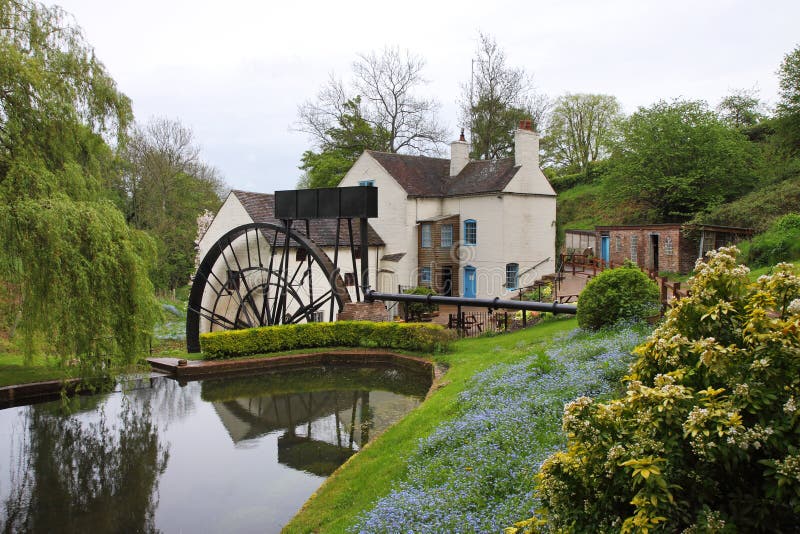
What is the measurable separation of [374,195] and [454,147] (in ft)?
39.2

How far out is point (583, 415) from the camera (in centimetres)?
402

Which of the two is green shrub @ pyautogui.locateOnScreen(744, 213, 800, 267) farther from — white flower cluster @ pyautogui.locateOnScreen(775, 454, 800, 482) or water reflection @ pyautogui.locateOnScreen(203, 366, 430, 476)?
white flower cluster @ pyautogui.locateOnScreen(775, 454, 800, 482)

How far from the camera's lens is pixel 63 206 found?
1062 cm

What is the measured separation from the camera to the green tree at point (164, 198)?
3625cm

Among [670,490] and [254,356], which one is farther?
[254,356]

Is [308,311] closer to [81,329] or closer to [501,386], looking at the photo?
[81,329]

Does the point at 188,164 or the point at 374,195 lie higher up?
the point at 188,164

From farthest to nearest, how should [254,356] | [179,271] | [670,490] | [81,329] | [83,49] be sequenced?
[179,271], [254,356], [83,49], [81,329], [670,490]

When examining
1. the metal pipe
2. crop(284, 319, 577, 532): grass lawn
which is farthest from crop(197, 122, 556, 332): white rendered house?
crop(284, 319, 577, 532): grass lawn

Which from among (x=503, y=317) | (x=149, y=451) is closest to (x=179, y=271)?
(x=503, y=317)

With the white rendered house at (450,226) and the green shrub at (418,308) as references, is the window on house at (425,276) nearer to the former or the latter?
the white rendered house at (450,226)

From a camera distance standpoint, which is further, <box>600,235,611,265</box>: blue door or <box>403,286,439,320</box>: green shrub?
<box>600,235,611,265</box>: blue door

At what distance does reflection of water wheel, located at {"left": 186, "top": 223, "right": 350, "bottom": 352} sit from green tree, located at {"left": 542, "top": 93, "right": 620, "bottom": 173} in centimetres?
3335

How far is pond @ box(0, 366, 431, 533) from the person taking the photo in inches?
339
